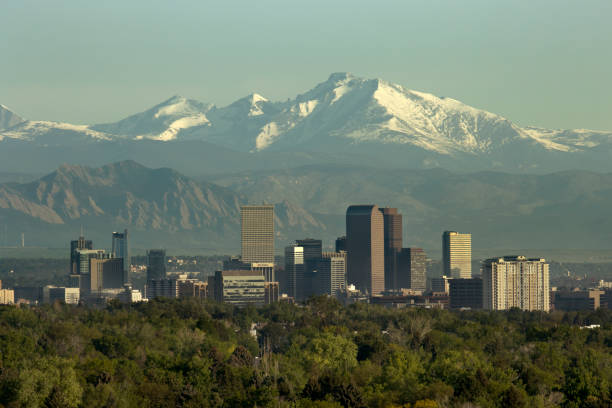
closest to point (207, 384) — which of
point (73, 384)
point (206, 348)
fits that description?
point (73, 384)

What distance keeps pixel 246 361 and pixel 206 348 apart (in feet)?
45.2

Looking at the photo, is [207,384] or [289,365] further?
[289,365]

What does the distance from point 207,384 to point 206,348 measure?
45991 millimetres

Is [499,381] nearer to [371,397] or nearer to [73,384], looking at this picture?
[371,397]

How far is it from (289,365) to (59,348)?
3367 centimetres

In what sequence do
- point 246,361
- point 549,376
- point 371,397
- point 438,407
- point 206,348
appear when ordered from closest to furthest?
point 438,407
point 371,397
point 549,376
point 246,361
point 206,348

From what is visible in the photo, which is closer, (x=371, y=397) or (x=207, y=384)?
(x=371, y=397)

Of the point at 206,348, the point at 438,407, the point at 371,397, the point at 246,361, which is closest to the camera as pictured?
the point at 438,407

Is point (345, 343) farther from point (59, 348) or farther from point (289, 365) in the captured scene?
point (59, 348)

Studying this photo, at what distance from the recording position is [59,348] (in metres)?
193

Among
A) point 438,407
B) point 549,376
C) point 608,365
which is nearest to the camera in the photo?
point 438,407

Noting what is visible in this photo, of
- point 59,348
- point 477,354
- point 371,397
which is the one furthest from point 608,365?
Answer: point 59,348

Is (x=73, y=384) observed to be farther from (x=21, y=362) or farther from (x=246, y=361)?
(x=246, y=361)

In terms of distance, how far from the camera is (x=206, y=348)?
197 meters
